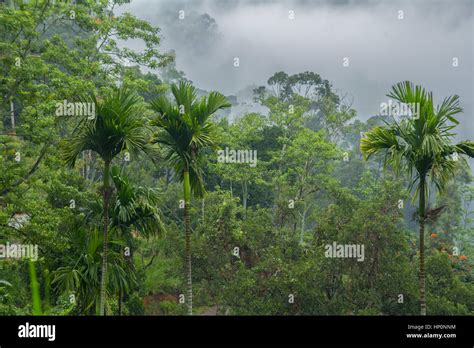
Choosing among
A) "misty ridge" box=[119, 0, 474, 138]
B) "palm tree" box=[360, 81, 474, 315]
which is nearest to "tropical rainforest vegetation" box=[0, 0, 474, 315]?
"palm tree" box=[360, 81, 474, 315]

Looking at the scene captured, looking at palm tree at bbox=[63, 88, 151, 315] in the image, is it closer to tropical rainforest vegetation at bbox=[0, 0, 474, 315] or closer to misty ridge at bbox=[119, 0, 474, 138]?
tropical rainforest vegetation at bbox=[0, 0, 474, 315]

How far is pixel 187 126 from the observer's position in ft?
39.7

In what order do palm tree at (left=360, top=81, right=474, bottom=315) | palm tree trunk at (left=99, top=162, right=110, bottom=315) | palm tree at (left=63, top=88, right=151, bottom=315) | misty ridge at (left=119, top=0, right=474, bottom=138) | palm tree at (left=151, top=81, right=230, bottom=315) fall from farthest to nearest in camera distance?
misty ridge at (left=119, top=0, right=474, bottom=138) < palm tree at (left=151, top=81, right=230, bottom=315) < palm tree trunk at (left=99, top=162, right=110, bottom=315) < palm tree at (left=63, top=88, right=151, bottom=315) < palm tree at (left=360, top=81, right=474, bottom=315)

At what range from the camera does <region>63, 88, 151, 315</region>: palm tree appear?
10367mm

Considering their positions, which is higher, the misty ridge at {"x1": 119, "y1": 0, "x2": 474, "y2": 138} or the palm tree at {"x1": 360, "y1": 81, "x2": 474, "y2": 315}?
the misty ridge at {"x1": 119, "y1": 0, "x2": 474, "y2": 138}

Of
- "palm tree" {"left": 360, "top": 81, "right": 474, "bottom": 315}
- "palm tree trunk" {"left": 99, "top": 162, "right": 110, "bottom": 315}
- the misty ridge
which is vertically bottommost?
"palm tree trunk" {"left": 99, "top": 162, "right": 110, "bottom": 315}

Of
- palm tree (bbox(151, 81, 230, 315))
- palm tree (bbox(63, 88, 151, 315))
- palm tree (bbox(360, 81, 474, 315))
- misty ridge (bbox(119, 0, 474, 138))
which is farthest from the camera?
misty ridge (bbox(119, 0, 474, 138))

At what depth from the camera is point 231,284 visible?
16.0 meters

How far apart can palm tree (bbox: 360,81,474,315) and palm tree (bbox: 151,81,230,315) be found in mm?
3725

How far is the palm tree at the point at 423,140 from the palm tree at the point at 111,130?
4291mm

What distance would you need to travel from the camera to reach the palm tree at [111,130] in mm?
10367

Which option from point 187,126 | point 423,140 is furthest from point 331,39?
point 423,140
